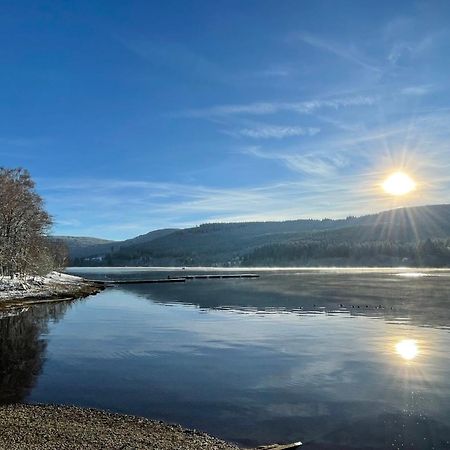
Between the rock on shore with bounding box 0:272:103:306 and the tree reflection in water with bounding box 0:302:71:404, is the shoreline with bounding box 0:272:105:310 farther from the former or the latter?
the tree reflection in water with bounding box 0:302:71:404

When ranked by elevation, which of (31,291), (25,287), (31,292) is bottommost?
(31,292)

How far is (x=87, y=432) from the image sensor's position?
18.2 meters

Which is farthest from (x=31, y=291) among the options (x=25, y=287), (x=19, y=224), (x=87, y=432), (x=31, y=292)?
(x=87, y=432)

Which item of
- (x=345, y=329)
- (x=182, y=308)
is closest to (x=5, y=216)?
(x=182, y=308)

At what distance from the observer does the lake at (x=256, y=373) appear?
2128cm

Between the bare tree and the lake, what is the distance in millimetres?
32283

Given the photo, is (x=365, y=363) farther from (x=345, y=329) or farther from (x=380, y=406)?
(x=345, y=329)

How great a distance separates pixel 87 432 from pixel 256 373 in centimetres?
1456

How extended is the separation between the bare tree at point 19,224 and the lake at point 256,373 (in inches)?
1271

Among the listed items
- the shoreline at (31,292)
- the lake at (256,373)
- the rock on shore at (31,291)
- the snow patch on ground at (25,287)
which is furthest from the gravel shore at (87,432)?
the snow patch on ground at (25,287)

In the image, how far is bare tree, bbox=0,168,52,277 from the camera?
291 feet

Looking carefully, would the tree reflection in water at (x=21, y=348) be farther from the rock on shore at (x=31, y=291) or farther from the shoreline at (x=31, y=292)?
the rock on shore at (x=31, y=291)

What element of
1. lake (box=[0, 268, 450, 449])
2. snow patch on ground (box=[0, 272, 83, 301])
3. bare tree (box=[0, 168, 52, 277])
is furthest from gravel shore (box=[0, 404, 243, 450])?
bare tree (box=[0, 168, 52, 277])

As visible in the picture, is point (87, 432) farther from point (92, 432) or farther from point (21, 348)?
point (21, 348)
